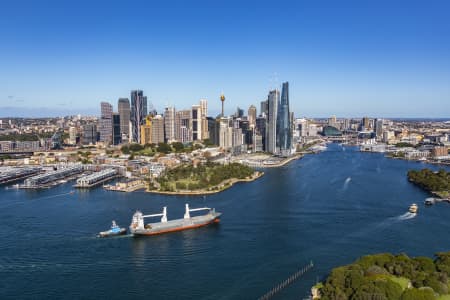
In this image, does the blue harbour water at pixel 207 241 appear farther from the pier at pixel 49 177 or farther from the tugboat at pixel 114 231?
the pier at pixel 49 177

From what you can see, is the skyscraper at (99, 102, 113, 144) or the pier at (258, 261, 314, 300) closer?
the pier at (258, 261, 314, 300)

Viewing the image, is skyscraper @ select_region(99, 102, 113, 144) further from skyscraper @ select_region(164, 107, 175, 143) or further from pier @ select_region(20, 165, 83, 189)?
pier @ select_region(20, 165, 83, 189)

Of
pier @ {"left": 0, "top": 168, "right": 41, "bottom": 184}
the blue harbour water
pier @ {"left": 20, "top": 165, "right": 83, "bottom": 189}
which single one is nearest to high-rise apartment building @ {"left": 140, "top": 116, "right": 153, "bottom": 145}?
pier @ {"left": 20, "top": 165, "right": 83, "bottom": 189}

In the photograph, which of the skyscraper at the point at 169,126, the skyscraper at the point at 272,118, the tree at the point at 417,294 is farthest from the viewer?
the skyscraper at the point at 169,126

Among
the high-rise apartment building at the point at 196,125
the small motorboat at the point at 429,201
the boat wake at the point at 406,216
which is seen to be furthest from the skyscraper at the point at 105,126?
the boat wake at the point at 406,216

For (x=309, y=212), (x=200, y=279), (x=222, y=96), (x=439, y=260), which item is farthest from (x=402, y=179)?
(x=222, y=96)

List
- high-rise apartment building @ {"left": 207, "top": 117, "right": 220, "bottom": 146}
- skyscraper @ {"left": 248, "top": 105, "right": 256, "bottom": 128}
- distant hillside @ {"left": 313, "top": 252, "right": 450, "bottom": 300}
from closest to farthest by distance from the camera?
distant hillside @ {"left": 313, "top": 252, "right": 450, "bottom": 300} < high-rise apartment building @ {"left": 207, "top": 117, "right": 220, "bottom": 146} < skyscraper @ {"left": 248, "top": 105, "right": 256, "bottom": 128}
